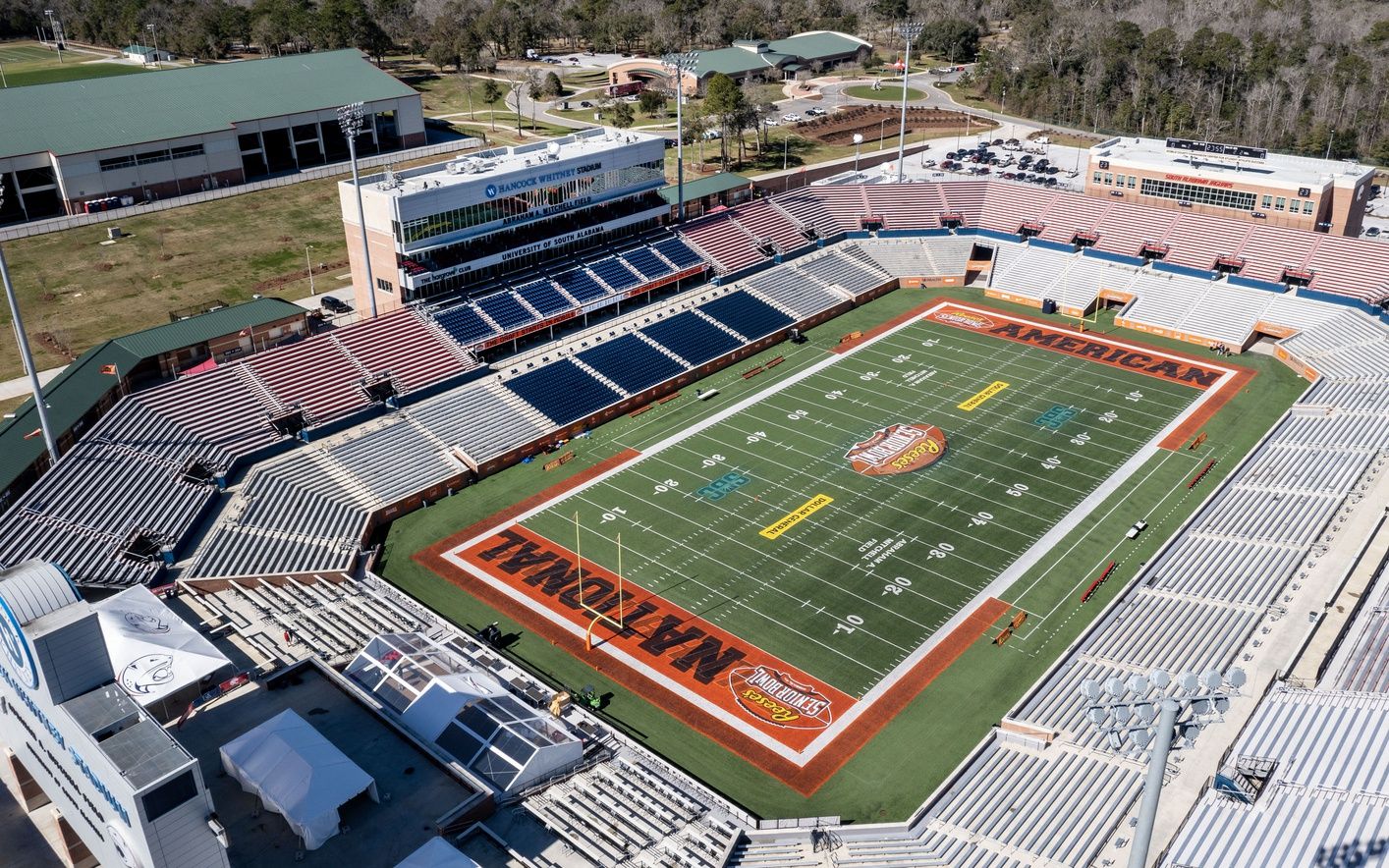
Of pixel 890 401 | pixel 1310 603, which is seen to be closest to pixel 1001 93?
pixel 890 401

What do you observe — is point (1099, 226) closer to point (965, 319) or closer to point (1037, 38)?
point (965, 319)

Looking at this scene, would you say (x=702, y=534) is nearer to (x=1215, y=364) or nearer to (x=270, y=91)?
(x=1215, y=364)

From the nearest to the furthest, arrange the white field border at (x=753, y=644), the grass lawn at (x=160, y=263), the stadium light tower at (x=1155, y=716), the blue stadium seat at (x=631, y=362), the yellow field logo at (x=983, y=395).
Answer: the stadium light tower at (x=1155, y=716) → the white field border at (x=753, y=644) → the yellow field logo at (x=983, y=395) → the blue stadium seat at (x=631, y=362) → the grass lawn at (x=160, y=263)

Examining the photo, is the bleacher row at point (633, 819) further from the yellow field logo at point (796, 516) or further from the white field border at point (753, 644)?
the yellow field logo at point (796, 516)

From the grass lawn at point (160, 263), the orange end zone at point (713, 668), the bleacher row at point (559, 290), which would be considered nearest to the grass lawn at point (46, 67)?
the grass lawn at point (160, 263)

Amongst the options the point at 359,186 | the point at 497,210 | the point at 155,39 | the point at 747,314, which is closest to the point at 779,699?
the point at 747,314

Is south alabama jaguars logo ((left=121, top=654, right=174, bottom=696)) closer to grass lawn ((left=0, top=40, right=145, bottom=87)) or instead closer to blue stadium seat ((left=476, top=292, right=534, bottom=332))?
blue stadium seat ((left=476, top=292, right=534, bottom=332))

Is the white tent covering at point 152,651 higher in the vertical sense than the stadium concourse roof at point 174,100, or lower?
lower
